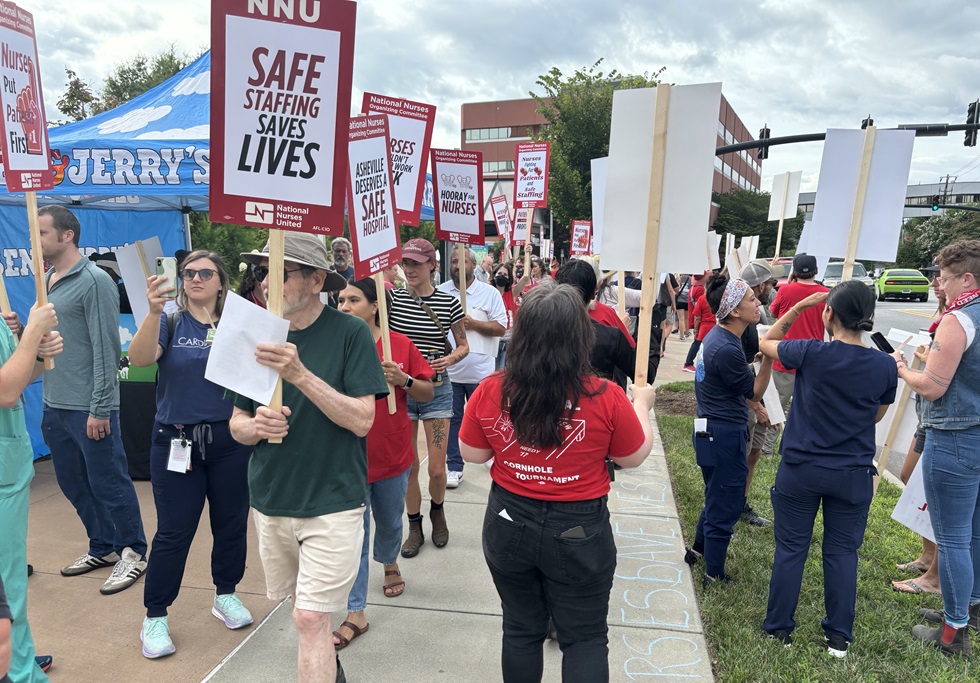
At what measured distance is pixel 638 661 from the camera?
10.4 feet

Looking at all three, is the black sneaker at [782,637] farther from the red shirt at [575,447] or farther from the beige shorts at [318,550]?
the beige shorts at [318,550]

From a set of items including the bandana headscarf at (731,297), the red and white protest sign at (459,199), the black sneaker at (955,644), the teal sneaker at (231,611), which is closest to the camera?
the black sneaker at (955,644)

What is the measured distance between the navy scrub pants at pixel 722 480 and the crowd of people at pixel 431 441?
1 cm

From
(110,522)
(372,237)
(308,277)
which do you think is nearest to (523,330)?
(308,277)

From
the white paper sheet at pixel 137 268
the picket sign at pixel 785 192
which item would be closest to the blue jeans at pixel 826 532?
the white paper sheet at pixel 137 268

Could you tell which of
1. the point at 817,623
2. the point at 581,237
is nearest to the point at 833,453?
the point at 817,623

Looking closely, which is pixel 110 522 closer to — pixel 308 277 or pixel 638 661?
pixel 308 277

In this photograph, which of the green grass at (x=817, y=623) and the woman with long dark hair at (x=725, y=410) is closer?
the green grass at (x=817, y=623)

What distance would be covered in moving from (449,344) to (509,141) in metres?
60.4

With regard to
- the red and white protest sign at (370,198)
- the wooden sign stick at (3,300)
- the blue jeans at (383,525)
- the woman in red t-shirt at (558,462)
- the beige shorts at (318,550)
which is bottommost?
the blue jeans at (383,525)

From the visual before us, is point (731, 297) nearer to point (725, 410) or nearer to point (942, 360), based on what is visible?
point (725, 410)

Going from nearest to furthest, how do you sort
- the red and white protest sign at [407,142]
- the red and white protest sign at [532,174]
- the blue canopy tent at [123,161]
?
the red and white protest sign at [407,142] < the blue canopy tent at [123,161] < the red and white protest sign at [532,174]

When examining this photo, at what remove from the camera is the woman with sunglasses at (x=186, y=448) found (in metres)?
3.17

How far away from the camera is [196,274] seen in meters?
3.33
